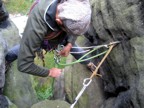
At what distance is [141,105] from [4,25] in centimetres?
329

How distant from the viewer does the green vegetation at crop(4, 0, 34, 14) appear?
834 centimetres

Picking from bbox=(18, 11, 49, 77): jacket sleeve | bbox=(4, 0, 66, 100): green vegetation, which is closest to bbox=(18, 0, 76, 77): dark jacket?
bbox=(18, 11, 49, 77): jacket sleeve

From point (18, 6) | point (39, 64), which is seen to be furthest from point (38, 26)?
point (18, 6)

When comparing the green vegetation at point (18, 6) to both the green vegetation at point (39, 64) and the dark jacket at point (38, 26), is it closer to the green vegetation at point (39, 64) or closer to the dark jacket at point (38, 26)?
the green vegetation at point (39, 64)

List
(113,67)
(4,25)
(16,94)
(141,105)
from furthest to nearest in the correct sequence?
1. (4,25)
2. (16,94)
3. (113,67)
4. (141,105)

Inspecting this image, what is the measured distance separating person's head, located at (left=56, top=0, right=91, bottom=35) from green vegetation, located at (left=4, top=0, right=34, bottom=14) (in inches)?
220

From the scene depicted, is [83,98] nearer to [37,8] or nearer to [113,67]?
[113,67]

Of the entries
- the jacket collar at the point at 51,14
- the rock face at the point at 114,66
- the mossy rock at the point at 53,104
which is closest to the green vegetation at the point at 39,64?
the rock face at the point at 114,66

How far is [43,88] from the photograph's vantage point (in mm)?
6031

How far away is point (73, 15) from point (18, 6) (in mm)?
6021

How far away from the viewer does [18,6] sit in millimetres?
8500

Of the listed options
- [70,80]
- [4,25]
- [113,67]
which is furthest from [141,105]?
[4,25]

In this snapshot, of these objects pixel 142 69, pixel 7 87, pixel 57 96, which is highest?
pixel 142 69

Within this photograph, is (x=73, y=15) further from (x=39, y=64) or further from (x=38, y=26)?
(x=39, y=64)
